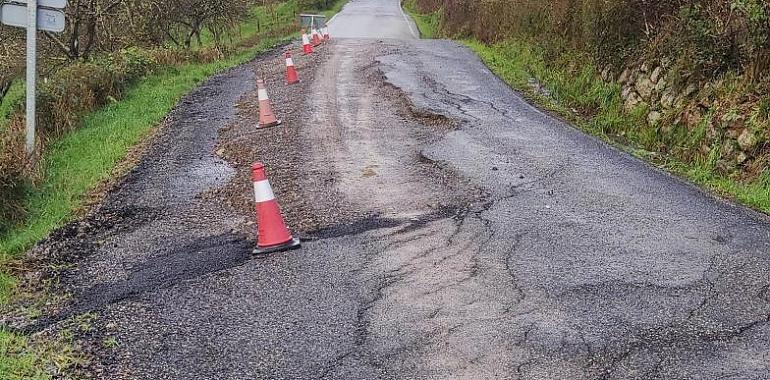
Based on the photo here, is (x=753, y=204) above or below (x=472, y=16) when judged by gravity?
below

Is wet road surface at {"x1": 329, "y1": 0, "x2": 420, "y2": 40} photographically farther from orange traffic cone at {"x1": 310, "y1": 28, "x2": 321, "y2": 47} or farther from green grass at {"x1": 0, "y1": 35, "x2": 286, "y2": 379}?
green grass at {"x1": 0, "y1": 35, "x2": 286, "y2": 379}

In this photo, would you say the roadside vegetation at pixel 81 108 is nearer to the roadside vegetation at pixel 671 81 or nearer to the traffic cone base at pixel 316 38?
the traffic cone base at pixel 316 38

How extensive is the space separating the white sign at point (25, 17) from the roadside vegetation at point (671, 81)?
23.2 ft

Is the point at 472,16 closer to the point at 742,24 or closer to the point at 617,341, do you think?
the point at 742,24

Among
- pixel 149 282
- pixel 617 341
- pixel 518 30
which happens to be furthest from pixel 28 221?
pixel 518 30

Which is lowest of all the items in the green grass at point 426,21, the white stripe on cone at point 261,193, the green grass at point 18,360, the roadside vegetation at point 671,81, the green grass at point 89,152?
the green grass at point 18,360

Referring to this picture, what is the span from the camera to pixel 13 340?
4.29 metres

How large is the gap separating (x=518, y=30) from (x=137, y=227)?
42.8 feet

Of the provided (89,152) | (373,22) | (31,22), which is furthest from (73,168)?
(373,22)

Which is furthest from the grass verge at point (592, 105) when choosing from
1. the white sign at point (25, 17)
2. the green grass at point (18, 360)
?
the white sign at point (25, 17)

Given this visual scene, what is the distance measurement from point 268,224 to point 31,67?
4733 millimetres

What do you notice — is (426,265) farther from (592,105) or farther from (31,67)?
(592,105)

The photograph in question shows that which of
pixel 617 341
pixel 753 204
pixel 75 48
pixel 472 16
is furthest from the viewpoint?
pixel 472 16

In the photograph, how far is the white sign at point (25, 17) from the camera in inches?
326
